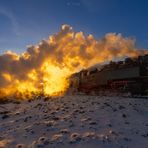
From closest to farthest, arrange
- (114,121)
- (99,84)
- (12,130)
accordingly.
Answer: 1. (12,130)
2. (114,121)
3. (99,84)

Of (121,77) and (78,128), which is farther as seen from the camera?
(121,77)

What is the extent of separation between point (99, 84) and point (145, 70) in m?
8.94

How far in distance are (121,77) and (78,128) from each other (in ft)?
60.5

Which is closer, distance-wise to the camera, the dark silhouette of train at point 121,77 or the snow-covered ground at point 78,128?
the snow-covered ground at point 78,128

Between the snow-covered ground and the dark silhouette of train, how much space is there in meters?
10.6

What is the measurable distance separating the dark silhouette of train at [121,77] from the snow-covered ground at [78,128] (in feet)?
34.9

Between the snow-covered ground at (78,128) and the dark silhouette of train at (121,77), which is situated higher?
the dark silhouette of train at (121,77)

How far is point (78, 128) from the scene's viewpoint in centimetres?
1090

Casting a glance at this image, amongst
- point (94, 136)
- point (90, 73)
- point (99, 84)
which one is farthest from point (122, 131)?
point (90, 73)

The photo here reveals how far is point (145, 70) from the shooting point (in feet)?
84.5

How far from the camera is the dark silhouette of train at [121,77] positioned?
25203 millimetres

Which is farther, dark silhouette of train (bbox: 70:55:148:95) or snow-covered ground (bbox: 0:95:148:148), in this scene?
dark silhouette of train (bbox: 70:55:148:95)

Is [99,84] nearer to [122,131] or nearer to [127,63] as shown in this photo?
[127,63]

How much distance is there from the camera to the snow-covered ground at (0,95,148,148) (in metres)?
9.36
